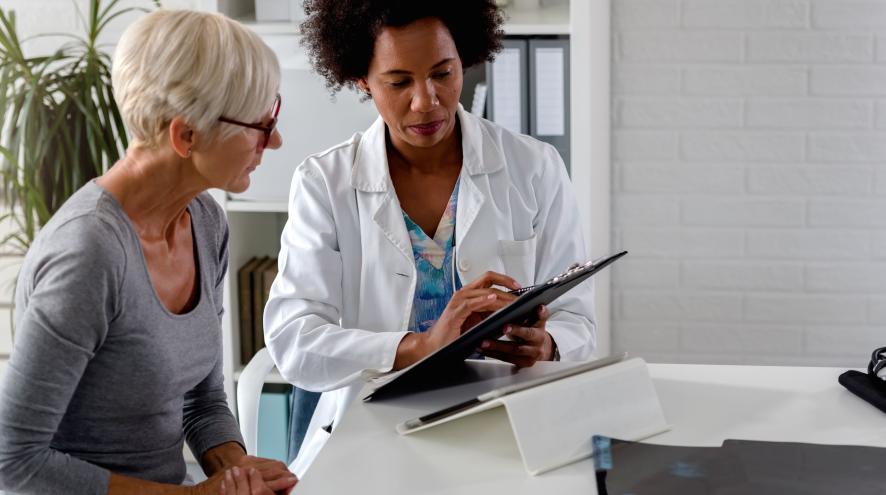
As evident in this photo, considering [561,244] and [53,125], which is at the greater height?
[53,125]

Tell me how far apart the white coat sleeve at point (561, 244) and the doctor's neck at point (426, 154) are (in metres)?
0.17

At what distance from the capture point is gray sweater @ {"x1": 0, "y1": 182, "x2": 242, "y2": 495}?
1.23 m

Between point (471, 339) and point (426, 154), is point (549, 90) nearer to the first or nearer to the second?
point (426, 154)

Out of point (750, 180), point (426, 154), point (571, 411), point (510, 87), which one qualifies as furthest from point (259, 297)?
point (571, 411)

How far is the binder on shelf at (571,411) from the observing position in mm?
1170

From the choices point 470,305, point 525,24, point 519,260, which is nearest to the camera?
point 470,305

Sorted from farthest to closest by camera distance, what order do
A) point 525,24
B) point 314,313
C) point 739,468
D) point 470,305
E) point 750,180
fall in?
1. point 750,180
2. point 525,24
3. point 314,313
4. point 470,305
5. point 739,468

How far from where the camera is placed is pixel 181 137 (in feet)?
4.42

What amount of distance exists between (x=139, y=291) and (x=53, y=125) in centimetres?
143

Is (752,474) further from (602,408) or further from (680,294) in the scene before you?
(680,294)

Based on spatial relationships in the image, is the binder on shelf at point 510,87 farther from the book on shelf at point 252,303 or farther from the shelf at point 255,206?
the book on shelf at point 252,303

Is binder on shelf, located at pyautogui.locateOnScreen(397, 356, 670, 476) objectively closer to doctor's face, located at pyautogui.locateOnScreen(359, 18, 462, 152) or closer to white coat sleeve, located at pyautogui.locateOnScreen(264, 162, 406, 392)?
white coat sleeve, located at pyautogui.locateOnScreen(264, 162, 406, 392)

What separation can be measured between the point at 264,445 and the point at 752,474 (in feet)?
5.93

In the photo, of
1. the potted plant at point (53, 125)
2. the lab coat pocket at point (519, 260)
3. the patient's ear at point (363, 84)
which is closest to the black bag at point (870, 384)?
the lab coat pocket at point (519, 260)
